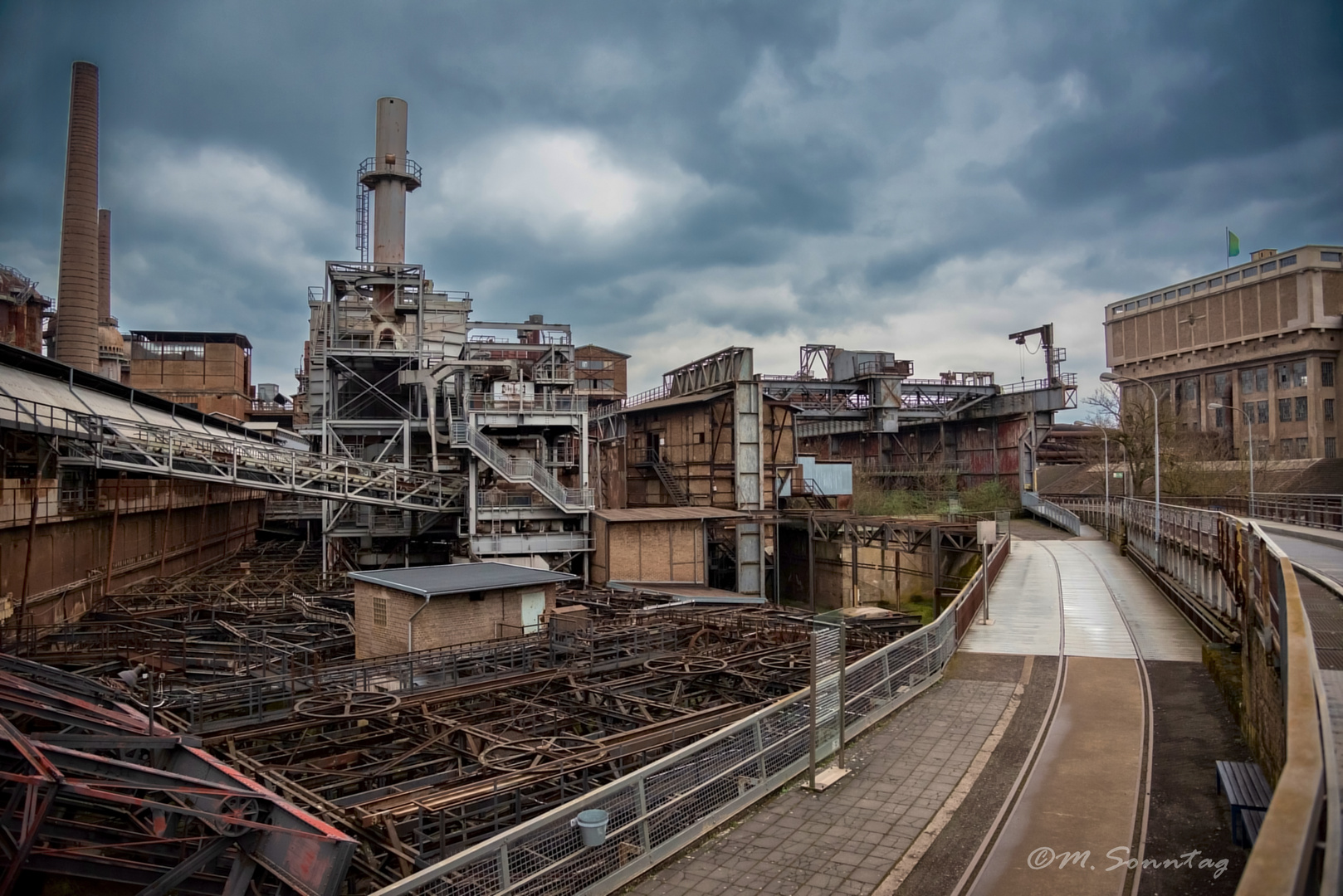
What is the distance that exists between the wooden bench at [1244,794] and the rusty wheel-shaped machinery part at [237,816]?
379 inches

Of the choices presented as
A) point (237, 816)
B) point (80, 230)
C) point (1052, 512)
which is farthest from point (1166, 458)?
point (80, 230)

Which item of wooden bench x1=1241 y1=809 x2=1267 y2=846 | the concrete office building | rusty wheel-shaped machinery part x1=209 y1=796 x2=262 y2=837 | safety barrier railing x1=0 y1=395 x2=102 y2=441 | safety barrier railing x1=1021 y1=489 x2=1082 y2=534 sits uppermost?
the concrete office building

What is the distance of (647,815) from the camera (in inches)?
318

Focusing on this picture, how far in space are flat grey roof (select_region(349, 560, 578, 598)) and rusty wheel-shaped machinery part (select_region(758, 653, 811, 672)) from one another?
7.37m

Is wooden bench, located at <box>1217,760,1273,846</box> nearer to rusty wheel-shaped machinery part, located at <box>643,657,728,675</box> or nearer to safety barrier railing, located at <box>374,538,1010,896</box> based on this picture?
safety barrier railing, located at <box>374,538,1010,896</box>

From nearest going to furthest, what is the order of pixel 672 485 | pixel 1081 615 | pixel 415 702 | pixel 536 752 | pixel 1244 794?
pixel 1244 794 → pixel 536 752 → pixel 415 702 → pixel 1081 615 → pixel 672 485

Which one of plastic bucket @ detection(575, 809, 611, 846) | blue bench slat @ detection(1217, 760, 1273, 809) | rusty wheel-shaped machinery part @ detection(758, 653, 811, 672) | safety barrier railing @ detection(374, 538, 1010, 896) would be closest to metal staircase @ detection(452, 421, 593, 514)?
rusty wheel-shaped machinery part @ detection(758, 653, 811, 672)

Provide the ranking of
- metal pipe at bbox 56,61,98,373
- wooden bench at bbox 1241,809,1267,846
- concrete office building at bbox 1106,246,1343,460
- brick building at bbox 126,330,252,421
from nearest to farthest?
wooden bench at bbox 1241,809,1267,846 < metal pipe at bbox 56,61,98,373 < concrete office building at bbox 1106,246,1343,460 < brick building at bbox 126,330,252,421

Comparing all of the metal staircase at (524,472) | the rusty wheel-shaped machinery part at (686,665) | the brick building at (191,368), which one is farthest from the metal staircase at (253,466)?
the brick building at (191,368)

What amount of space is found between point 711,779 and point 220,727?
9.65 meters

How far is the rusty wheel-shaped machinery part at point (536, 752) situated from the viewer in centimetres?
1112

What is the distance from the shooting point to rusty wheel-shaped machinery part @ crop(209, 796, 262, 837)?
834 centimetres

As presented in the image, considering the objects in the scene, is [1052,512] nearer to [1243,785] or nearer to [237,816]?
[1243,785]

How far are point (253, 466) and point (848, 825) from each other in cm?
2994
